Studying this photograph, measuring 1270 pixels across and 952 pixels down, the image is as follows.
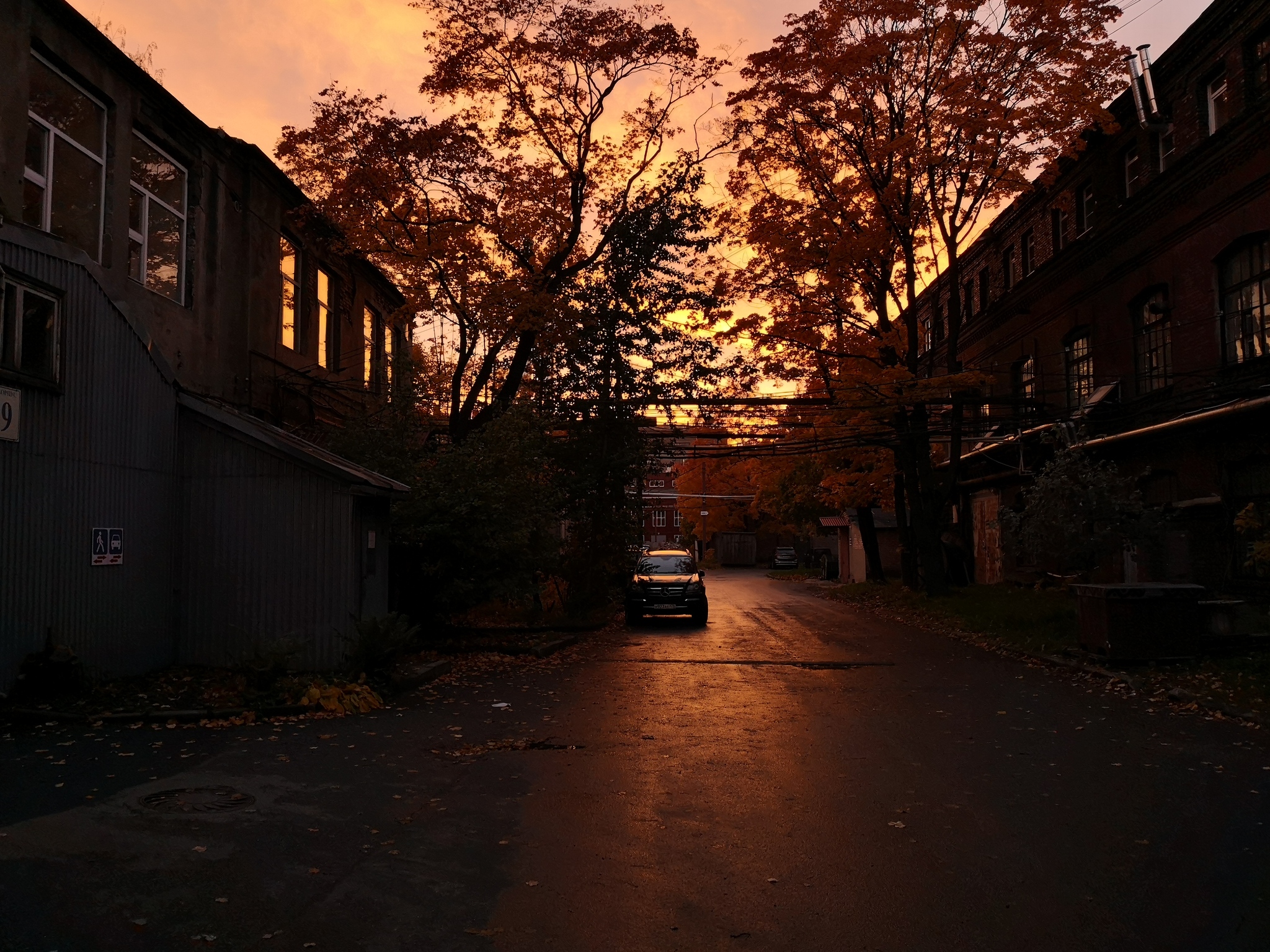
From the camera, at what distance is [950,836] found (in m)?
6.31

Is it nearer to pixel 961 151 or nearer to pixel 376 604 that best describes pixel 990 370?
pixel 961 151

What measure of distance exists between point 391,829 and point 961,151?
72.4ft

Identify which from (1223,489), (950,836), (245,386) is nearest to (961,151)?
(1223,489)

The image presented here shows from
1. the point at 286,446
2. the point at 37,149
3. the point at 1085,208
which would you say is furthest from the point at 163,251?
the point at 1085,208

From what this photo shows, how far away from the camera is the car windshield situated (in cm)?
2564

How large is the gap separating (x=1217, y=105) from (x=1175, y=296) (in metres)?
3.87

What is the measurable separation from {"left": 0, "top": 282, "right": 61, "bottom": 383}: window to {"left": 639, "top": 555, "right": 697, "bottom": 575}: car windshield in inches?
659

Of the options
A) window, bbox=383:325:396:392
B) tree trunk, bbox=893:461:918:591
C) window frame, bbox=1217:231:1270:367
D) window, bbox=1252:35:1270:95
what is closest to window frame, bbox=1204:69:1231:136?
window, bbox=1252:35:1270:95

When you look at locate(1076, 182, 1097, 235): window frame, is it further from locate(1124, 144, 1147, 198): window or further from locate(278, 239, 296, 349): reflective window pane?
locate(278, 239, 296, 349): reflective window pane

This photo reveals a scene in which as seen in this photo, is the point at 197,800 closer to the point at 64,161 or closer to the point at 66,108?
the point at 64,161

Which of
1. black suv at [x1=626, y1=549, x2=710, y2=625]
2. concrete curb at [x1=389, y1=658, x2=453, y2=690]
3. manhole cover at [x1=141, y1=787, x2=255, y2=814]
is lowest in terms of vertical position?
manhole cover at [x1=141, y1=787, x2=255, y2=814]

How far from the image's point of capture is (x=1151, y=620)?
13898 mm

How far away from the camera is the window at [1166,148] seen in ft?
70.3

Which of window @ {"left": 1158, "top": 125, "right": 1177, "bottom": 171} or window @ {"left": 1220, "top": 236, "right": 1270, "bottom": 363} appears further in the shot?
window @ {"left": 1158, "top": 125, "right": 1177, "bottom": 171}
